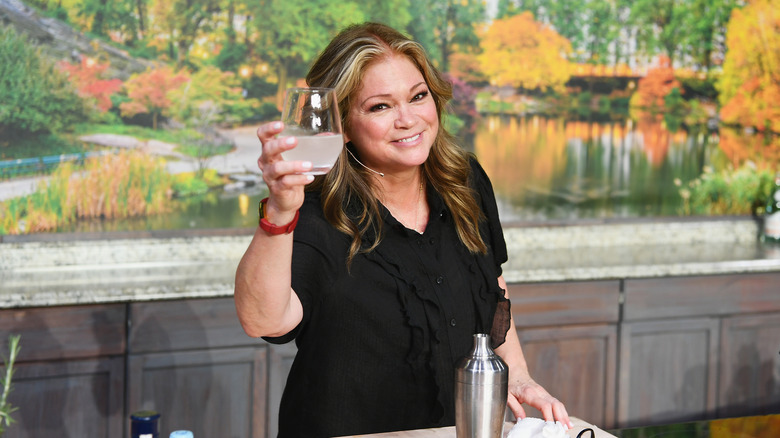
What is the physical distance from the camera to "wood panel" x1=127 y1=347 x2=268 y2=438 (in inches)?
98.8

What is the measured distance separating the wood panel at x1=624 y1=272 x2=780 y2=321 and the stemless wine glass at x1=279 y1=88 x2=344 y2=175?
6.90 feet

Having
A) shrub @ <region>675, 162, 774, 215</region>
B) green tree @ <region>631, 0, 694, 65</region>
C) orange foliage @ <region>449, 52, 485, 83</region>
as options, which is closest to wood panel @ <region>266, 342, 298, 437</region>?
orange foliage @ <region>449, 52, 485, 83</region>

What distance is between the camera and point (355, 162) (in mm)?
1684

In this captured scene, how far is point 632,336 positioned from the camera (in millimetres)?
3051

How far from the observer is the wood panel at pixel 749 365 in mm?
3188

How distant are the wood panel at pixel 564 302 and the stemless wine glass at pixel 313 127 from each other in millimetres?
1797

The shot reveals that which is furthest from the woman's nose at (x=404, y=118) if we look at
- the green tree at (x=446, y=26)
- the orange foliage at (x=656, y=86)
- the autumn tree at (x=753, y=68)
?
the autumn tree at (x=753, y=68)

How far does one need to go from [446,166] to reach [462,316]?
1.08 ft

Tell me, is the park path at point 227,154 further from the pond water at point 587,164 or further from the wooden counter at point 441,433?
the wooden counter at point 441,433

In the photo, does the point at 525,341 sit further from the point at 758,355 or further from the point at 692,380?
the point at 758,355

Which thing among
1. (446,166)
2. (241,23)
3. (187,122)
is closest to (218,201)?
(187,122)

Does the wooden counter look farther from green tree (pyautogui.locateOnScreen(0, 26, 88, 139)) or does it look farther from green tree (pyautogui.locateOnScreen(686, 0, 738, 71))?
green tree (pyautogui.locateOnScreen(686, 0, 738, 71))

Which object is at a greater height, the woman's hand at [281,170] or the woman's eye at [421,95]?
the woman's eye at [421,95]

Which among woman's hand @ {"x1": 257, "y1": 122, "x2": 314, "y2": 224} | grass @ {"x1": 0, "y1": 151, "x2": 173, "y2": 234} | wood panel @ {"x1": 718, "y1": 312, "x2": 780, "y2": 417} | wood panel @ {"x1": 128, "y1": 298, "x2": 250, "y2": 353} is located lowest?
wood panel @ {"x1": 718, "y1": 312, "x2": 780, "y2": 417}
